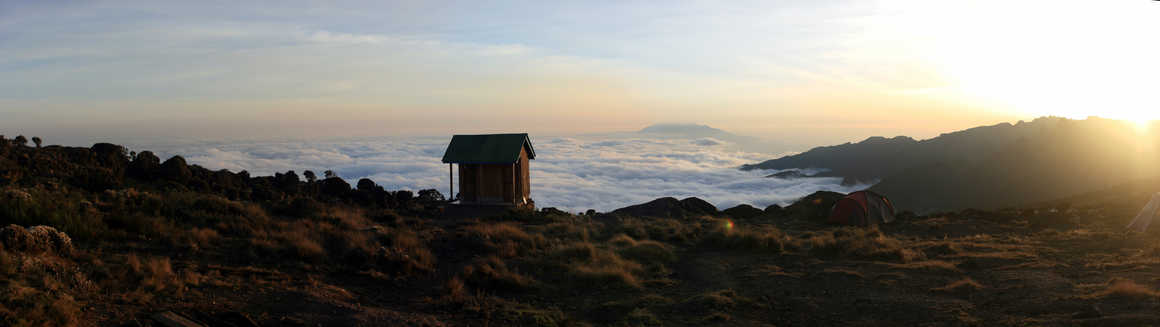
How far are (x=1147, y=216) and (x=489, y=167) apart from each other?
17.8m

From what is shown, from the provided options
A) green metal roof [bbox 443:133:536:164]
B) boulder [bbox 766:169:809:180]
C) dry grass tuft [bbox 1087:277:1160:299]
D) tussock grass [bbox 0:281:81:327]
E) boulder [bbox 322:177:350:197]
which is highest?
green metal roof [bbox 443:133:536:164]

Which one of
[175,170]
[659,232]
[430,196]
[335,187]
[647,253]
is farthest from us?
[430,196]

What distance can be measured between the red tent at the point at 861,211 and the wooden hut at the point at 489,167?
11389 mm

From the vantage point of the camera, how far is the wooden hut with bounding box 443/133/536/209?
19156mm

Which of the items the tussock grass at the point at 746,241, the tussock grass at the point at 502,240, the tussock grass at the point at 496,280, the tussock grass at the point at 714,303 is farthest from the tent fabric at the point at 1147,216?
the tussock grass at the point at 496,280

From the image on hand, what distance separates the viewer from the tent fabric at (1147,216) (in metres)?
14.7

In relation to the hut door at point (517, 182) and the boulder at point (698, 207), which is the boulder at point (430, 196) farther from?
the boulder at point (698, 207)

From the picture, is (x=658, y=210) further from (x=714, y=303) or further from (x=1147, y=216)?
(x=714, y=303)

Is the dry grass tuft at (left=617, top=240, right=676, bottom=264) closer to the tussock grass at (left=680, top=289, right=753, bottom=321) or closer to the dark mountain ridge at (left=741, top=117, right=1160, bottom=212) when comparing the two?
the tussock grass at (left=680, top=289, right=753, bottom=321)

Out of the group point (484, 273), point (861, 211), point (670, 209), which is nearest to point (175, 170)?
point (484, 273)

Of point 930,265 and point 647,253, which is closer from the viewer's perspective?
point 930,265

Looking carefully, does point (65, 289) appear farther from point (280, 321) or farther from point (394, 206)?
point (394, 206)

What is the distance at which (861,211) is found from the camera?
2112cm

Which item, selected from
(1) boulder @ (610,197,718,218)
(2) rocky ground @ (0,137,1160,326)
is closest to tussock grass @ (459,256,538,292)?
Result: (2) rocky ground @ (0,137,1160,326)
